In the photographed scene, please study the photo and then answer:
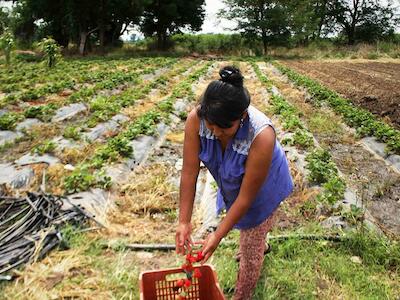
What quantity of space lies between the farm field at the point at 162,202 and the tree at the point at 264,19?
26.2m

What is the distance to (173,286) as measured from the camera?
2.75m

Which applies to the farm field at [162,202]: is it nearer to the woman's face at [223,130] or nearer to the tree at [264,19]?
the woman's face at [223,130]

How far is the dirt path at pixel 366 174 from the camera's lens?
5.00 meters

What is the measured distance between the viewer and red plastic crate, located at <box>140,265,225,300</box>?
2.71m

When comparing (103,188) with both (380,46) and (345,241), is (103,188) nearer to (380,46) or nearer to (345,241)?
(345,241)

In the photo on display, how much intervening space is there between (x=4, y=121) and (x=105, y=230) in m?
4.05

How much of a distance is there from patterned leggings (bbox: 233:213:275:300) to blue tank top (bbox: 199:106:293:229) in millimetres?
82

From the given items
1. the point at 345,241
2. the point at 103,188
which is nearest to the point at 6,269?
the point at 103,188

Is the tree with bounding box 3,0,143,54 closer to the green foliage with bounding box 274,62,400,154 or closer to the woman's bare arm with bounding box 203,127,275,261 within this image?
the green foliage with bounding box 274,62,400,154

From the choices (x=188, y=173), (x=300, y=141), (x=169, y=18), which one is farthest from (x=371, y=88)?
(x=169, y=18)

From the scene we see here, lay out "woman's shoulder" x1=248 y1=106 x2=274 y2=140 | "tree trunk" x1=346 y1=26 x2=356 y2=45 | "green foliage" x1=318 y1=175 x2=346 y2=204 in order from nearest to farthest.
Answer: "woman's shoulder" x1=248 y1=106 x2=274 y2=140
"green foliage" x1=318 y1=175 x2=346 y2=204
"tree trunk" x1=346 y1=26 x2=356 y2=45

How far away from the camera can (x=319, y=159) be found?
5.91 meters

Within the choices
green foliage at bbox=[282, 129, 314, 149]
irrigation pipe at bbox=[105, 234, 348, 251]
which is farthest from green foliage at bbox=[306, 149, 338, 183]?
irrigation pipe at bbox=[105, 234, 348, 251]

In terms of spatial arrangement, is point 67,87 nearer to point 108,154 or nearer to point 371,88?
point 108,154
